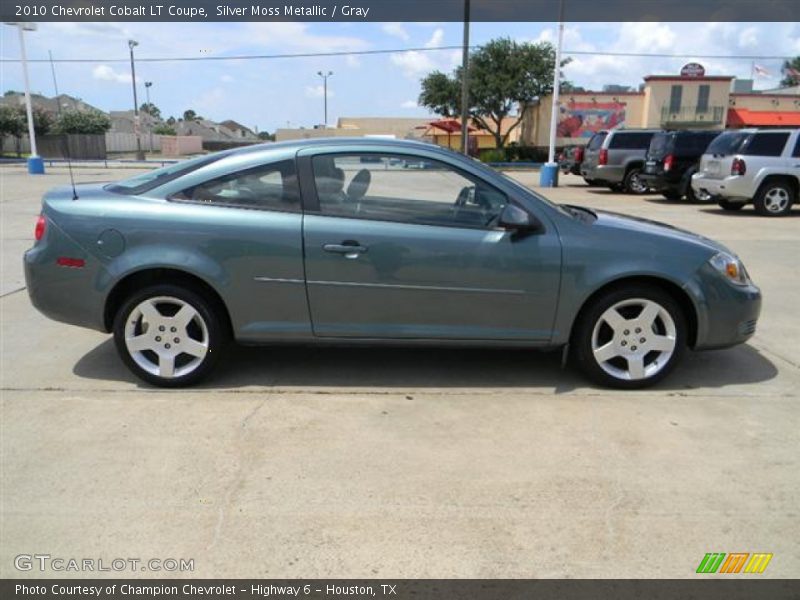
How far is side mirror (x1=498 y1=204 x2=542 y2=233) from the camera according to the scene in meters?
4.10

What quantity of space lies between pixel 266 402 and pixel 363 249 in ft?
3.69

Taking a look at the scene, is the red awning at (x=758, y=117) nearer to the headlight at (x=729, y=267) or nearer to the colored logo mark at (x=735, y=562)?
the headlight at (x=729, y=267)

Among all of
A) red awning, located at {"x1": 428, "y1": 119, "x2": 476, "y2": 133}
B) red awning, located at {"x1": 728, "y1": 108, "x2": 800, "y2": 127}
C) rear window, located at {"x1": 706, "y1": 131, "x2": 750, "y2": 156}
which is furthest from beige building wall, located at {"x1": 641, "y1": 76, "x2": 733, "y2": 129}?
rear window, located at {"x1": 706, "y1": 131, "x2": 750, "y2": 156}

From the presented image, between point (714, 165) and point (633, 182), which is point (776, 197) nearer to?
point (714, 165)

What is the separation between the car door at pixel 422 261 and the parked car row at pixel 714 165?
11.5 metres

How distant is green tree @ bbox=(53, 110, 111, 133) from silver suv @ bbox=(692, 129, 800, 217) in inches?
2232

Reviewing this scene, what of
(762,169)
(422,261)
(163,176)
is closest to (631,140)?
(762,169)

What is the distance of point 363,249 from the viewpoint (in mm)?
4137

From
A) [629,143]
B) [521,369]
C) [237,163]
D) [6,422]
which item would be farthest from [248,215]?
[629,143]

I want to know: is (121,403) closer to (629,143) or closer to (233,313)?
(233,313)

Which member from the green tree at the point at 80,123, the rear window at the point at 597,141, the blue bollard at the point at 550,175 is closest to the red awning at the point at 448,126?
the blue bollard at the point at 550,175

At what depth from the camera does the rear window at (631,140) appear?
19.5 m

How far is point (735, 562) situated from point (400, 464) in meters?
1.54

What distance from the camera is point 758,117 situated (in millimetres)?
49344
